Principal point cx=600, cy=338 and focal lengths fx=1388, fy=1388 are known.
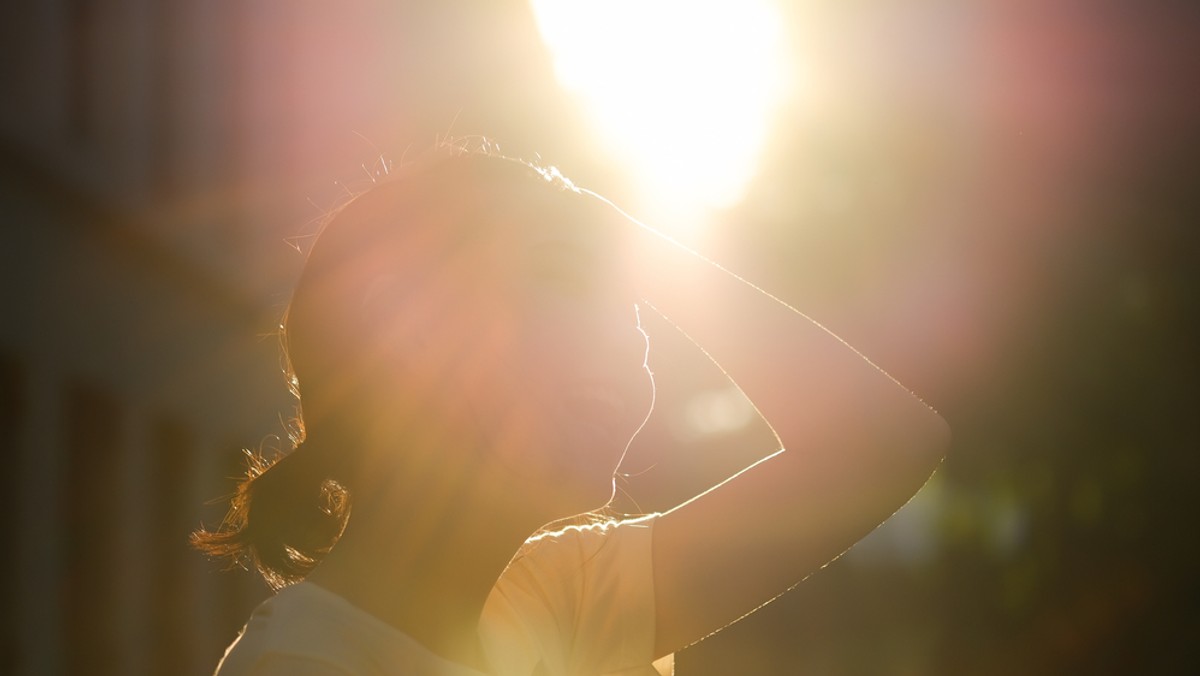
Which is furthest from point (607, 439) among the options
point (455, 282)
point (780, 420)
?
point (780, 420)

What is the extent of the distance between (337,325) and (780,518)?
92cm

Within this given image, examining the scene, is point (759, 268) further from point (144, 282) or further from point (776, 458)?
point (776, 458)

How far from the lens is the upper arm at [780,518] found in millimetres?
2650

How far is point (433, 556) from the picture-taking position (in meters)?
2.32

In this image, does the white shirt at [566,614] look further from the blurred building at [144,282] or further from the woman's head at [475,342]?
the blurred building at [144,282]

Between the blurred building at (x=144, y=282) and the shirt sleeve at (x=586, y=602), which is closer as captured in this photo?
the shirt sleeve at (x=586, y=602)

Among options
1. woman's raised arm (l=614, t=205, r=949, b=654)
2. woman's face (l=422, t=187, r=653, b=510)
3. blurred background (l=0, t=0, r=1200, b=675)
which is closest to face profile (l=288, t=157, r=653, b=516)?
woman's face (l=422, t=187, r=653, b=510)

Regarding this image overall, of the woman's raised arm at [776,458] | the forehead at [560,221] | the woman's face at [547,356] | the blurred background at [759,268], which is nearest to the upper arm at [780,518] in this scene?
the woman's raised arm at [776,458]

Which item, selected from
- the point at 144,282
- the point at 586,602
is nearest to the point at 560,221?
the point at 586,602

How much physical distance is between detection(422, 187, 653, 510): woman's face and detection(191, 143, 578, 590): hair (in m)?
0.08

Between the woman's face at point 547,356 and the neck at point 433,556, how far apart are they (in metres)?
0.09

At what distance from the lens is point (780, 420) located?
9.14 feet

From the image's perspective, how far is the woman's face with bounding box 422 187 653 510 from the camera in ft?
7.65

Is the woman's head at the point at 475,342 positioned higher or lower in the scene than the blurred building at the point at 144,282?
lower
